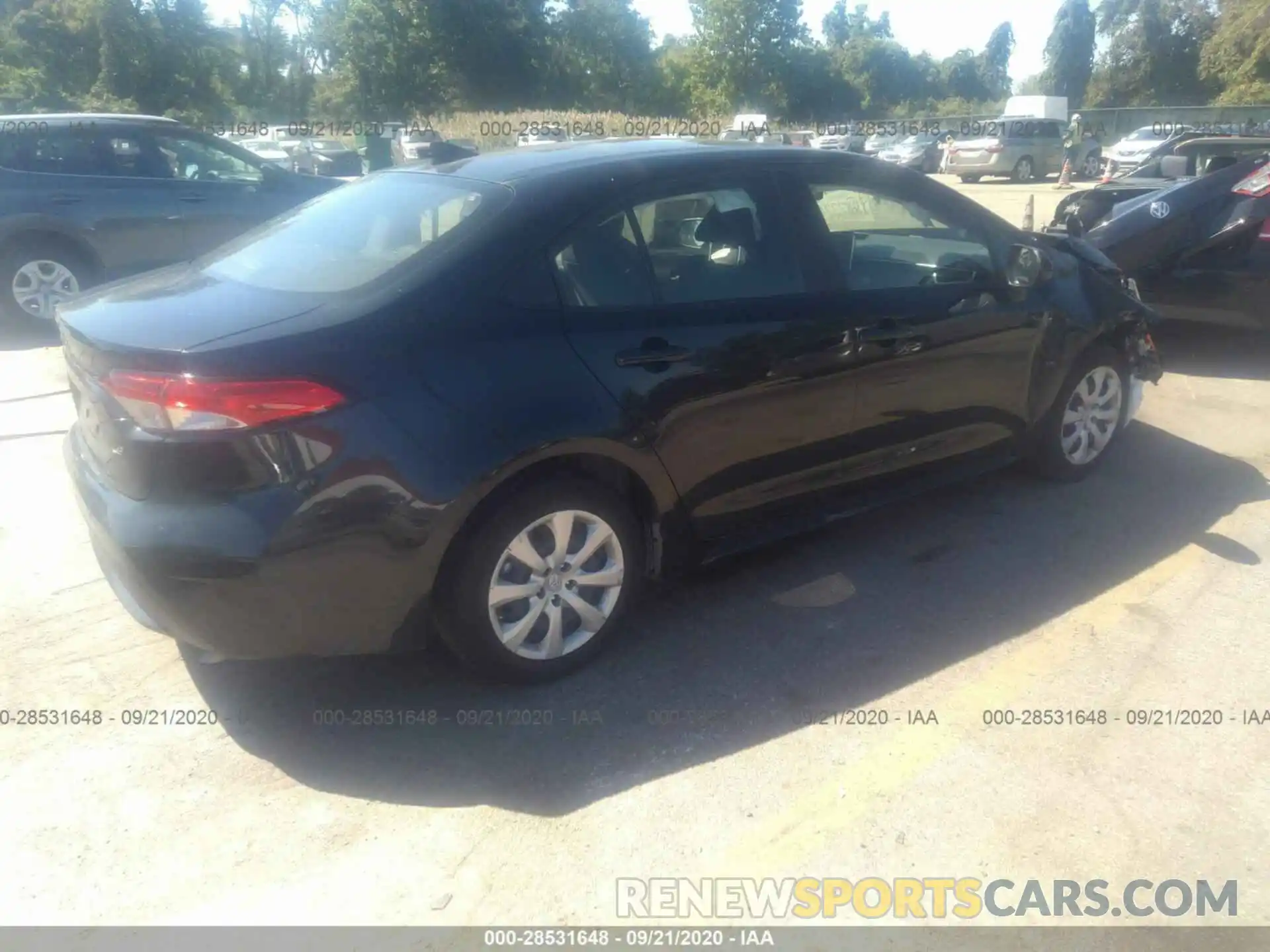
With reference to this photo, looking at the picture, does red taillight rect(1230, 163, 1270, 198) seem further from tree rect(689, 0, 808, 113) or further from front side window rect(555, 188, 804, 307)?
tree rect(689, 0, 808, 113)

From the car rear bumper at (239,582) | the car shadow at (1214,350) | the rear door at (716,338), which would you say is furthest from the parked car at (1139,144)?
the car rear bumper at (239,582)

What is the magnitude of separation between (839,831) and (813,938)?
1.20 ft

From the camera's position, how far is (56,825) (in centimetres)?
279

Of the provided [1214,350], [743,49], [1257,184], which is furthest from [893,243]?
[743,49]

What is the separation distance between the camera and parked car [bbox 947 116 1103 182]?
1115 inches

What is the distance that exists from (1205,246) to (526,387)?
6003mm

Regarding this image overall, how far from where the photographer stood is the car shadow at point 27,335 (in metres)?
8.13

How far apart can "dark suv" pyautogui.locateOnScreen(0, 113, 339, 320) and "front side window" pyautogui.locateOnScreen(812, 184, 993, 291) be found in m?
5.40

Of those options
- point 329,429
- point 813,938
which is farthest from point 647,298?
point 813,938

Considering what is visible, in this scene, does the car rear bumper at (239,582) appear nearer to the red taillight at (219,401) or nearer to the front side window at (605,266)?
the red taillight at (219,401)

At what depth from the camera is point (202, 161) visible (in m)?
8.95

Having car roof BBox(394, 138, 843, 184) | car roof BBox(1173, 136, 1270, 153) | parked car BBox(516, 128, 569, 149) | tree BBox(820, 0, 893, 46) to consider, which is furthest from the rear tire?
tree BBox(820, 0, 893, 46)

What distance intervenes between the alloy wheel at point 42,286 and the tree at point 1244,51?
47417 mm

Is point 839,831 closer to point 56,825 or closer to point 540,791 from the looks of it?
point 540,791
